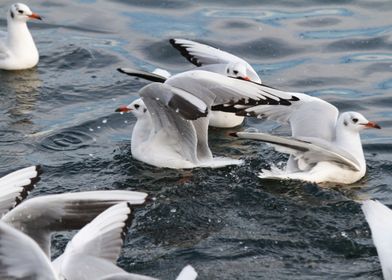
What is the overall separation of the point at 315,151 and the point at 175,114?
48.3 inches

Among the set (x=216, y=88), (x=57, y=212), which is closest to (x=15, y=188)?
(x=57, y=212)

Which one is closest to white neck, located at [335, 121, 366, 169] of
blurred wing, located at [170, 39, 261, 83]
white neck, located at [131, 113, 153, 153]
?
white neck, located at [131, 113, 153, 153]

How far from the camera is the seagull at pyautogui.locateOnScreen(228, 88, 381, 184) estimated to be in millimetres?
9633

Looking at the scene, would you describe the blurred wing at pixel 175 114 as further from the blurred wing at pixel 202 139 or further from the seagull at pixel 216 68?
the seagull at pixel 216 68

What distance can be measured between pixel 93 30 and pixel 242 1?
2289 millimetres

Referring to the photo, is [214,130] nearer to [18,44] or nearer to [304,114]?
[304,114]

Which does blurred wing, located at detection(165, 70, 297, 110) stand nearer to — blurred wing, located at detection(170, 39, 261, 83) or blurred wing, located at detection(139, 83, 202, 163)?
blurred wing, located at detection(139, 83, 202, 163)

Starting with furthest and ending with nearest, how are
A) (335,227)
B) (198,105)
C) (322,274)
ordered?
1. (198,105)
2. (335,227)
3. (322,274)

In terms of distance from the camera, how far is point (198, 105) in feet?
31.0

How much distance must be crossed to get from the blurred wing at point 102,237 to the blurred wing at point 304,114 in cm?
299

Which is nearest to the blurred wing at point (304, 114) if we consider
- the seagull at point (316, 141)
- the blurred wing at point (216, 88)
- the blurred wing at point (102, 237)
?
the seagull at point (316, 141)

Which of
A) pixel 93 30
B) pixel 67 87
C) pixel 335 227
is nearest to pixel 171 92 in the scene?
pixel 335 227

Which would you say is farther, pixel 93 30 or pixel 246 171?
pixel 93 30

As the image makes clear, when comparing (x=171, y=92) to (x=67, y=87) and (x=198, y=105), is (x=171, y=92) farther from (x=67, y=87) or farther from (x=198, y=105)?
(x=67, y=87)
